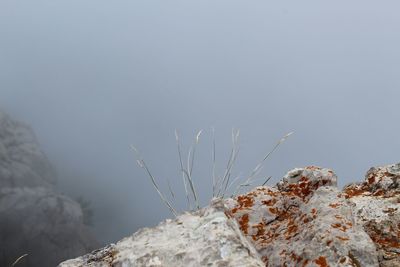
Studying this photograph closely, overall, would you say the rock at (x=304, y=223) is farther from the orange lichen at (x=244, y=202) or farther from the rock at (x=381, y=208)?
the rock at (x=381, y=208)

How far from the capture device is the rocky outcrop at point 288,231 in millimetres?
4055

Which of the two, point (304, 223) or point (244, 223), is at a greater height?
point (244, 223)

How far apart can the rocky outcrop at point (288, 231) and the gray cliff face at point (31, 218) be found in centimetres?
6359

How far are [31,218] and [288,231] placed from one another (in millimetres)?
→ 74050

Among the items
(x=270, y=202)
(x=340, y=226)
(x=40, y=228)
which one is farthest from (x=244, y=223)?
(x=40, y=228)

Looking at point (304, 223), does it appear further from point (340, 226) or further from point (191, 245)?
point (191, 245)

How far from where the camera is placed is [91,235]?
3248 inches

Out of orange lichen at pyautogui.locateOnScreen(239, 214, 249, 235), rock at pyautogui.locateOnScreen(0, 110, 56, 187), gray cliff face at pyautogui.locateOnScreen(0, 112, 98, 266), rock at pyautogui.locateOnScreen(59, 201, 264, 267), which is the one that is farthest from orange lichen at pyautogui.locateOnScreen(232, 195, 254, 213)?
rock at pyautogui.locateOnScreen(0, 110, 56, 187)

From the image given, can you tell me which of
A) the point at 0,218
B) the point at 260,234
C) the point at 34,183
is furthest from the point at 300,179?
the point at 34,183

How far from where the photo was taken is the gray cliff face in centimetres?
6825

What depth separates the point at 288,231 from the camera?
5594mm

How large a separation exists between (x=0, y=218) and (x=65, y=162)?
301 ft

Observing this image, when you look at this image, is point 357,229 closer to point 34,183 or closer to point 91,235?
point 91,235

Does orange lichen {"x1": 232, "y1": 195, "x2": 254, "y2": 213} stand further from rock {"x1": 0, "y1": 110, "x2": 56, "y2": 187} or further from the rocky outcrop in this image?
rock {"x1": 0, "y1": 110, "x2": 56, "y2": 187}
